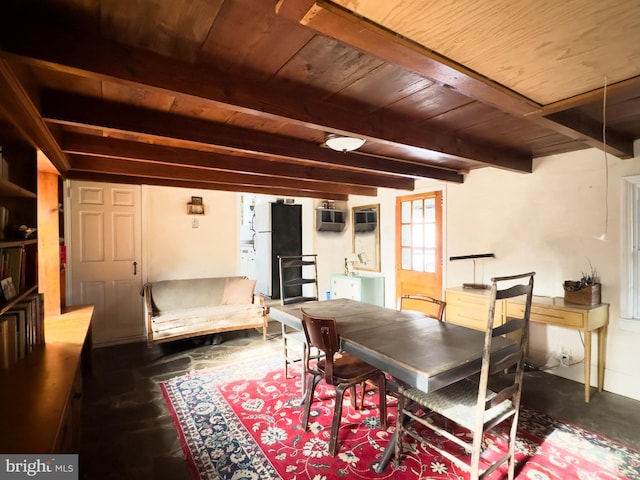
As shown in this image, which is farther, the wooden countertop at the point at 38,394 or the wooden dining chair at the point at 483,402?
the wooden dining chair at the point at 483,402

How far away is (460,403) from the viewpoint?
1.74 metres

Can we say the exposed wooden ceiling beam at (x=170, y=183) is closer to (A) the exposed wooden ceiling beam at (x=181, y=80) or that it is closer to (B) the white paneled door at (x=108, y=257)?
(B) the white paneled door at (x=108, y=257)

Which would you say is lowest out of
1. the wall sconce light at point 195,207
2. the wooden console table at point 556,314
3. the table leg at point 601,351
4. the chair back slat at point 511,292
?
the table leg at point 601,351

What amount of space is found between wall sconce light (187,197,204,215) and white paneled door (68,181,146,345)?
0.65 metres

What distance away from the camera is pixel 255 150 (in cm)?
243

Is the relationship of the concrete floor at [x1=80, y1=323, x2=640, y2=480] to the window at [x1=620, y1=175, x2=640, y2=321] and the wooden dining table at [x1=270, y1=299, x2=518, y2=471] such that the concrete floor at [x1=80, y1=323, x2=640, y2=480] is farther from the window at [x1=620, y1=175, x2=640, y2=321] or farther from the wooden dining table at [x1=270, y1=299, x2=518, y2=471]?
the wooden dining table at [x1=270, y1=299, x2=518, y2=471]

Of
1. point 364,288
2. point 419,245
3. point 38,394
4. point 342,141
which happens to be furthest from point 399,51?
point 364,288

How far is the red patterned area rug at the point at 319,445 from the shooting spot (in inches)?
73.1

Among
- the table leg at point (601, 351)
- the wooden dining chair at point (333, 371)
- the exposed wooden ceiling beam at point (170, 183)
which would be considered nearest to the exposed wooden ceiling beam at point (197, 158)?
the exposed wooden ceiling beam at point (170, 183)

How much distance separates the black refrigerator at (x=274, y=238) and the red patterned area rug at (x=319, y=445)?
11.5ft

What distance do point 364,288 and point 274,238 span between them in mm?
2197

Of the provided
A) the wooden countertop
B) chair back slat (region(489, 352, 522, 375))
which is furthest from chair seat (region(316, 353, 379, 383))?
the wooden countertop

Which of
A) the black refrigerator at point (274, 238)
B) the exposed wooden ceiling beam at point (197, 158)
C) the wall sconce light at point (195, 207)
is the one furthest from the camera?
the black refrigerator at point (274, 238)

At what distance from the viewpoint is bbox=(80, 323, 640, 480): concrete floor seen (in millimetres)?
1974
